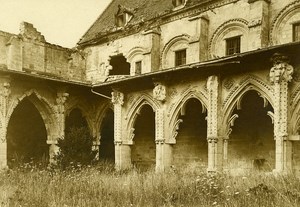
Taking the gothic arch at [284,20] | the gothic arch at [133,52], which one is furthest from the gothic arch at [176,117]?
the gothic arch at [133,52]

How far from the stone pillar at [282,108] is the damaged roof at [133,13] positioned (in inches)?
247

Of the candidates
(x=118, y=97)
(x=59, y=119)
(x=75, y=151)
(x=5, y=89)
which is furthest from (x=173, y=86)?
(x=5, y=89)

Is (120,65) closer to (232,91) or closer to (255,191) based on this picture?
(232,91)

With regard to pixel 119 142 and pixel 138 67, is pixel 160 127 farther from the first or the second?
pixel 138 67

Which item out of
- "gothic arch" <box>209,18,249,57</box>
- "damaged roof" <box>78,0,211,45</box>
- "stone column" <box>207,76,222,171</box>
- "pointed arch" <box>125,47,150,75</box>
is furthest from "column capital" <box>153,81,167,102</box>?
"damaged roof" <box>78,0,211,45</box>

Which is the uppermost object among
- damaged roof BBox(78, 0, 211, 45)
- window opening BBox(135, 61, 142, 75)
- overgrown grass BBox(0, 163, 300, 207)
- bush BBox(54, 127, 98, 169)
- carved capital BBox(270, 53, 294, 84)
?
damaged roof BBox(78, 0, 211, 45)

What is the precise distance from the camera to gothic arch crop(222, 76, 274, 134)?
39.2 ft

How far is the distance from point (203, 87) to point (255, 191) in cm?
647

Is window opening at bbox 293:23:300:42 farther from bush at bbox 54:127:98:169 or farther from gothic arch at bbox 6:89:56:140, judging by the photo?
gothic arch at bbox 6:89:56:140

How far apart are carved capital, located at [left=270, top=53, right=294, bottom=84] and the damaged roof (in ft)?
20.1

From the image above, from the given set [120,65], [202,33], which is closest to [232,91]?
[202,33]

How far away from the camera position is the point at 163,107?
14.7m

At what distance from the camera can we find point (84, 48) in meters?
21.6

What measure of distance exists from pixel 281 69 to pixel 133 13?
10.6 meters
